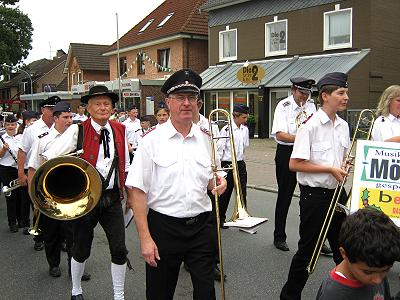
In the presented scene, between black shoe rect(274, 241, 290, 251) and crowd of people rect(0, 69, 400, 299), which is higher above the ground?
crowd of people rect(0, 69, 400, 299)

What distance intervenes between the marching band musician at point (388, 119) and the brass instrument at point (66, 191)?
114 inches

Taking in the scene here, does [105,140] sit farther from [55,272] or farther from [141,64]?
[141,64]

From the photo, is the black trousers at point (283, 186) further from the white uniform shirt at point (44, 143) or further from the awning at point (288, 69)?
the awning at point (288, 69)

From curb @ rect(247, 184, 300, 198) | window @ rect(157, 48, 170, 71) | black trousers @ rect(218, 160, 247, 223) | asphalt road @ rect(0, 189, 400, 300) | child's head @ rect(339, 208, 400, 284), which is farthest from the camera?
window @ rect(157, 48, 170, 71)

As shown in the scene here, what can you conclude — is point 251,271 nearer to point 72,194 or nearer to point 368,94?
point 72,194

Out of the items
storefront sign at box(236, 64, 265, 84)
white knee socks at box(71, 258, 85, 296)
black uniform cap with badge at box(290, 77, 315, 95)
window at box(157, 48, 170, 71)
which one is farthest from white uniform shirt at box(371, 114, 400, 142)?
window at box(157, 48, 170, 71)

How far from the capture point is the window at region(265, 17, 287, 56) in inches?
858

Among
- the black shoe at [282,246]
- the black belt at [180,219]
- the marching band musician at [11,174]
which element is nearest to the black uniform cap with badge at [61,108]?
the marching band musician at [11,174]

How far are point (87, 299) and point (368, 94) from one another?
1709 cm

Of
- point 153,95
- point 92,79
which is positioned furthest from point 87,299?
point 92,79

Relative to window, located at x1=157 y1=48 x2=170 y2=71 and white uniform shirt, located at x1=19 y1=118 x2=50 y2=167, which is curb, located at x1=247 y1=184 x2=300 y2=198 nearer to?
white uniform shirt, located at x1=19 y1=118 x2=50 y2=167

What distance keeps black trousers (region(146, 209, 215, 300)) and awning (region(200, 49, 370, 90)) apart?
15944 mm

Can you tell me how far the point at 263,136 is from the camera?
861 inches

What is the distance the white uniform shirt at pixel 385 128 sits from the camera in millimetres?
4867
